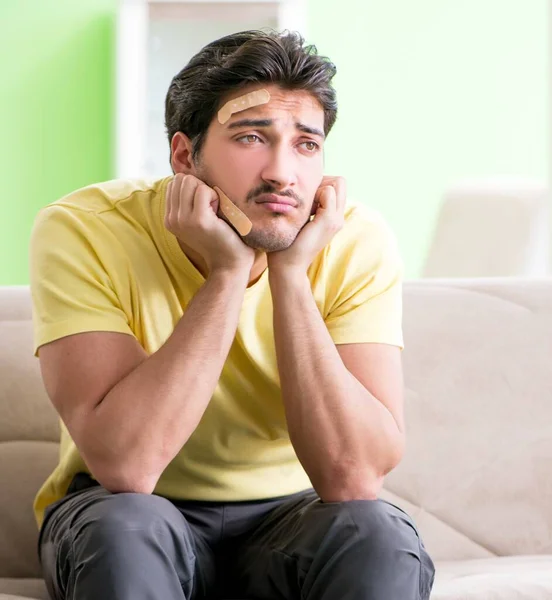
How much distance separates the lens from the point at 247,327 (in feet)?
5.60

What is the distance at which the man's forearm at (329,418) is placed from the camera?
1.56 meters

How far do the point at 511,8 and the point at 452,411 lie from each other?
4405 millimetres

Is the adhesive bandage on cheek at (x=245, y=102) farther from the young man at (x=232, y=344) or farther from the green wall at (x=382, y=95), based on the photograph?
the green wall at (x=382, y=95)

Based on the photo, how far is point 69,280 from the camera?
1.59 m

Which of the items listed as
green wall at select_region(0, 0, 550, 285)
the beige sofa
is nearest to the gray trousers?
the beige sofa

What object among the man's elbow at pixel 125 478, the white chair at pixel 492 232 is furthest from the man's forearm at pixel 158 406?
the white chair at pixel 492 232

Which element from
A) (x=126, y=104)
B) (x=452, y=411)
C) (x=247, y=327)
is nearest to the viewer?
(x=247, y=327)

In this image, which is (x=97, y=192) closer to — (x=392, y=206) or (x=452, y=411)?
(x=452, y=411)

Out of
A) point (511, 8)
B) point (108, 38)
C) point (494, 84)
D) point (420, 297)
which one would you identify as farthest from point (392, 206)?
point (420, 297)

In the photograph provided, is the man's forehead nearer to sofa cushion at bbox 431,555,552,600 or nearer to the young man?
the young man

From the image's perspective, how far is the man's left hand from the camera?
1.63 m

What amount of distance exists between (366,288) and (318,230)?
0.13 metres

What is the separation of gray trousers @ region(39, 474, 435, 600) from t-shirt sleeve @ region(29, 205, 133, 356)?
25 cm

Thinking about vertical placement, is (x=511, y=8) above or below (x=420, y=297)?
above
